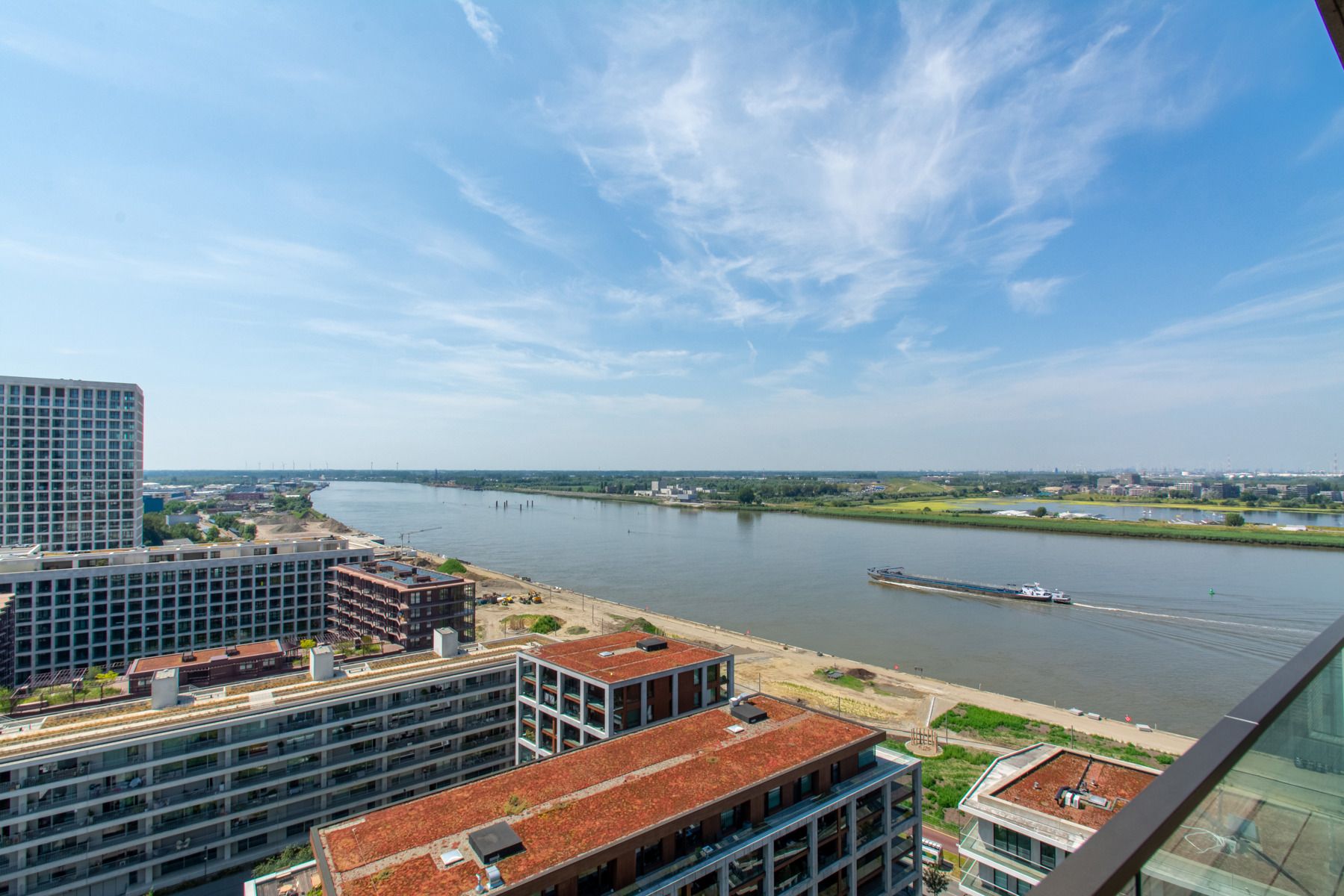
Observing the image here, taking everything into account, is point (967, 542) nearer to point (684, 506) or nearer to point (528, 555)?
point (528, 555)

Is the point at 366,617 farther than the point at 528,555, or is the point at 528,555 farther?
the point at 528,555

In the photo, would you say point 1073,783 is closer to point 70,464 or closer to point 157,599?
point 157,599

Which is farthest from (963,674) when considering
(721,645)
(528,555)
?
(528,555)

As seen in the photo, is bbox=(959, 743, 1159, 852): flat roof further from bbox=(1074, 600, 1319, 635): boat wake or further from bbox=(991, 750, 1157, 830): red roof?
bbox=(1074, 600, 1319, 635): boat wake

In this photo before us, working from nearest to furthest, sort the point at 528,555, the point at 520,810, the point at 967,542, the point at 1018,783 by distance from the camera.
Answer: the point at 520,810, the point at 1018,783, the point at 528,555, the point at 967,542

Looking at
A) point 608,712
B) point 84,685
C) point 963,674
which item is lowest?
point 963,674

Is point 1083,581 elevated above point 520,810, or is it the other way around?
point 520,810

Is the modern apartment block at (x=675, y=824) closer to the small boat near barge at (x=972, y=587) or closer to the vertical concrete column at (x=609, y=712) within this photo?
the vertical concrete column at (x=609, y=712)

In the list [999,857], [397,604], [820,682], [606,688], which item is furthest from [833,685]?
[397,604]
